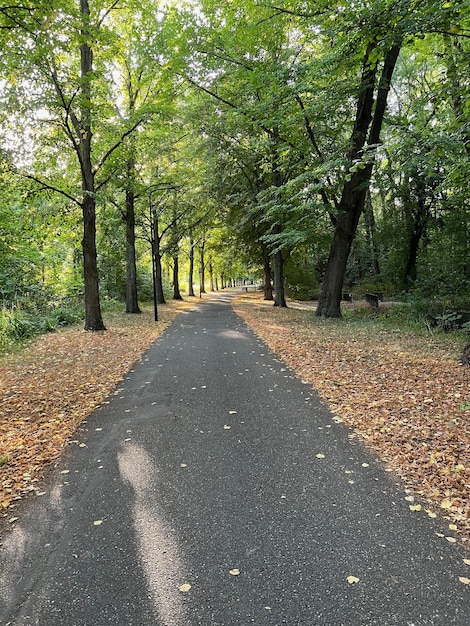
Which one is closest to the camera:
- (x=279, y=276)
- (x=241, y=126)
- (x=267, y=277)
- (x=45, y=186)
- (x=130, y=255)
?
(x=45, y=186)

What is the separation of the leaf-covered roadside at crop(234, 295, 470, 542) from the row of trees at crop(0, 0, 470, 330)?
300 centimetres

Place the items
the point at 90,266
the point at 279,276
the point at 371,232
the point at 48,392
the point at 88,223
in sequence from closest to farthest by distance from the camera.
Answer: the point at 48,392
the point at 88,223
the point at 90,266
the point at 279,276
the point at 371,232

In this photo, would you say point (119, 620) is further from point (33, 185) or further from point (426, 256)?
point (426, 256)

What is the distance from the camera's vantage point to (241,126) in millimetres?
16875

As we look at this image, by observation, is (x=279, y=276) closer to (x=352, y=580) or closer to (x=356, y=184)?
(x=356, y=184)

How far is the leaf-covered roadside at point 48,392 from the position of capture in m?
4.07

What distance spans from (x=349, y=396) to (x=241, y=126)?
14362 mm

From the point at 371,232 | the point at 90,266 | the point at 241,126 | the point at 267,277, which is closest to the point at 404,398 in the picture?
the point at 90,266

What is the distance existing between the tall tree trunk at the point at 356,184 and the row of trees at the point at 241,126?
0.16 ft

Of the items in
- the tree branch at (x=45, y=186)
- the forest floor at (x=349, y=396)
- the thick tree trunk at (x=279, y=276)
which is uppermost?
the tree branch at (x=45, y=186)

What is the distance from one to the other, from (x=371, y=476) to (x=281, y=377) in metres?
3.42

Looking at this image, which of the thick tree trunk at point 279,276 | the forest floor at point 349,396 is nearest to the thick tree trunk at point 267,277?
the thick tree trunk at point 279,276

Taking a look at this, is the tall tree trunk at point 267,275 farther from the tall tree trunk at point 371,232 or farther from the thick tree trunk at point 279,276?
the tall tree trunk at point 371,232

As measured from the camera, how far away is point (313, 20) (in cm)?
898
